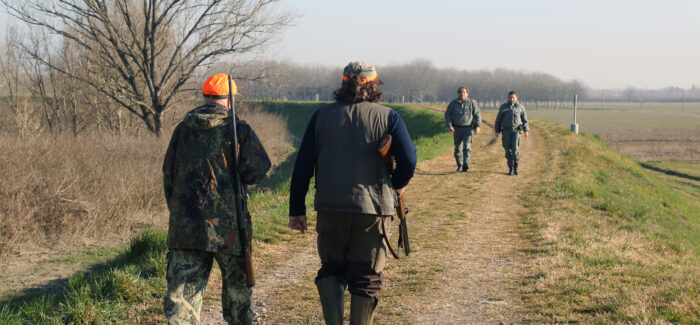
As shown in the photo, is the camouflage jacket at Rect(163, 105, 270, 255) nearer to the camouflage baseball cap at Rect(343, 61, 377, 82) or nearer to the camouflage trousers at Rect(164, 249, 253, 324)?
the camouflage trousers at Rect(164, 249, 253, 324)

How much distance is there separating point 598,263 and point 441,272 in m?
1.84

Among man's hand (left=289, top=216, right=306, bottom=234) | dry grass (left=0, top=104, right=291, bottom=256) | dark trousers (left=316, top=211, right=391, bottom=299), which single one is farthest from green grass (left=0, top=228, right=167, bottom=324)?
dry grass (left=0, top=104, right=291, bottom=256)

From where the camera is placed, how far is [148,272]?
6012 mm

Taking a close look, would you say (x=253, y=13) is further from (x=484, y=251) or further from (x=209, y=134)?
(x=209, y=134)

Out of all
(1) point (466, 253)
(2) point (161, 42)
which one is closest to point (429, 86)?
(2) point (161, 42)

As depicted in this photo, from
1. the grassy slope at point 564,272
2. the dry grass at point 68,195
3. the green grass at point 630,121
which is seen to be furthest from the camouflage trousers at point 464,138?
the green grass at point 630,121

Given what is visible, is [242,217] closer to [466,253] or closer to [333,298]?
[333,298]

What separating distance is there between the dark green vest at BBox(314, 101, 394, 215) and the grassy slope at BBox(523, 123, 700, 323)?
2.20 metres

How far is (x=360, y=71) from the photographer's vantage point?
3699mm

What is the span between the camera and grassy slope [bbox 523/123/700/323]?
491 cm

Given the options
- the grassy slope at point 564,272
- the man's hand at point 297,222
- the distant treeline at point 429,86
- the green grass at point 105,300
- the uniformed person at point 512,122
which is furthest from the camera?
the distant treeline at point 429,86

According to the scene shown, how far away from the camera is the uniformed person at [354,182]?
3590 mm

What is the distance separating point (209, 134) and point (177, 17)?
21.0m

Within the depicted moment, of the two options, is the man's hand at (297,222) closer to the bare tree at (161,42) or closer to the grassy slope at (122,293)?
the grassy slope at (122,293)
